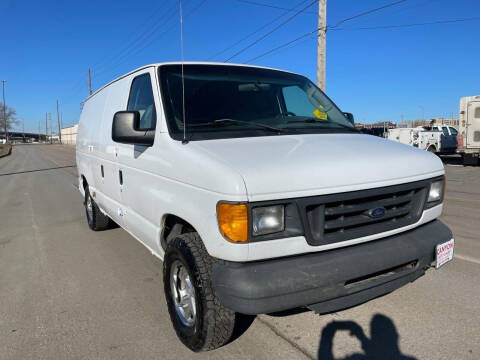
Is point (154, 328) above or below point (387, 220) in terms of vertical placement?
below

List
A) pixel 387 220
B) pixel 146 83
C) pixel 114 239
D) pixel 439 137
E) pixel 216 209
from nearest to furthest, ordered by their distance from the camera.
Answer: pixel 216 209
pixel 387 220
pixel 146 83
pixel 114 239
pixel 439 137

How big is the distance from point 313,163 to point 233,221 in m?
0.63

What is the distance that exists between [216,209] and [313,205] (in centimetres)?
59

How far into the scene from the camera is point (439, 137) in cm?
2048

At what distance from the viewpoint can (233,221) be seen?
85.4 inches

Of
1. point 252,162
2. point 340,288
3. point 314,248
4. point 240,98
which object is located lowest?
point 340,288

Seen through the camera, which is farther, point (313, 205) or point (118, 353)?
point (118, 353)

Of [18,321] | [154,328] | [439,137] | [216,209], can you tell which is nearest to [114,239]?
[18,321]

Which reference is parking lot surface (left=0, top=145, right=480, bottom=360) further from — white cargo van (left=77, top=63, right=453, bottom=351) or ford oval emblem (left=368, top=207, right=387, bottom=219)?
ford oval emblem (left=368, top=207, right=387, bottom=219)

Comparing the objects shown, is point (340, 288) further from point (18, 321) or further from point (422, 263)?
point (18, 321)

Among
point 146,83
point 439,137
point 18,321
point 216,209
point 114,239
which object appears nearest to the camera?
point 216,209

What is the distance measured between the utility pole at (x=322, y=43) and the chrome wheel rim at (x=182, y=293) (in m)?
12.1

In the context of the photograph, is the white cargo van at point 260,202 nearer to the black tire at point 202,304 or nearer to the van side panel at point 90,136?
the black tire at point 202,304

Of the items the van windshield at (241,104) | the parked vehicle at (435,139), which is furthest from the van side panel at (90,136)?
the parked vehicle at (435,139)
